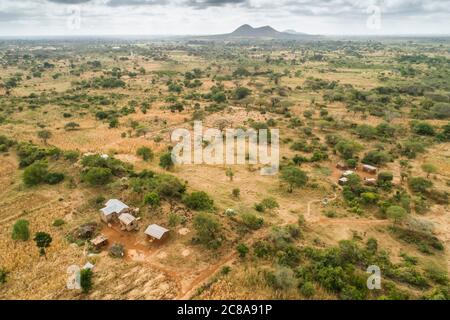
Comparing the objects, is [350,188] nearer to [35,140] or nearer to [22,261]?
[22,261]

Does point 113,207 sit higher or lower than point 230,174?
lower

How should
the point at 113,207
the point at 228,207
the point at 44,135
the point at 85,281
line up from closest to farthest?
the point at 85,281 → the point at 113,207 → the point at 228,207 → the point at 44,135

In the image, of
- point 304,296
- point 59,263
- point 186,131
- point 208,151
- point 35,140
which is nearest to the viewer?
point 304,296

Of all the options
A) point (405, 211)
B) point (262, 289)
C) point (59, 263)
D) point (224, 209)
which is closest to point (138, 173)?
point (224, 209)

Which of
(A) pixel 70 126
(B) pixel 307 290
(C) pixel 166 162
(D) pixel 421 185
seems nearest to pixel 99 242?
(B) pixel 307 290

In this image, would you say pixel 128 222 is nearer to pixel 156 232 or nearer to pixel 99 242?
pixel 99 242

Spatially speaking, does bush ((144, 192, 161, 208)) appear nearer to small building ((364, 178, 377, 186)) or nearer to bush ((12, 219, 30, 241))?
bush ((12, 219, 30, 241))

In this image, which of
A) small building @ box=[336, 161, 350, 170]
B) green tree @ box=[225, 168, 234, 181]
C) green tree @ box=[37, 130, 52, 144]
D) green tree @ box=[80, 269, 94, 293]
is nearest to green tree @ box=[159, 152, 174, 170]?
green tree @ box=[225, 168, 234, 181]
